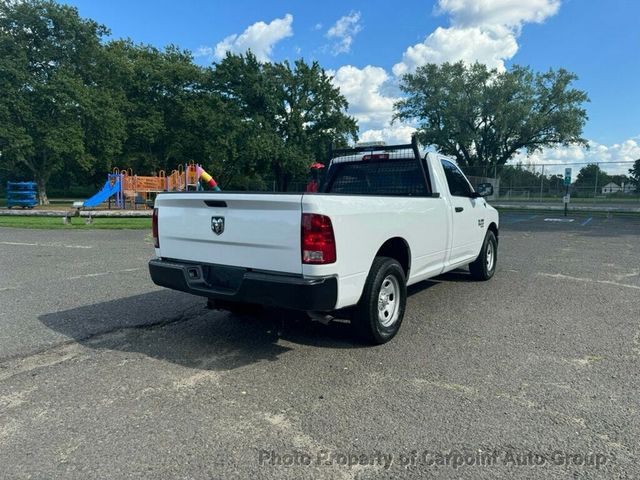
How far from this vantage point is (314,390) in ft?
11.5

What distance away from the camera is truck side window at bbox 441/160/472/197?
20.3 ft

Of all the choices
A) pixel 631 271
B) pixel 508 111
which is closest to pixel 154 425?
pixel 631 271

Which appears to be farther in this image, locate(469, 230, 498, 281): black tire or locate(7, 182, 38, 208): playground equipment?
locate(7, 182, 38, 208): playground equipment

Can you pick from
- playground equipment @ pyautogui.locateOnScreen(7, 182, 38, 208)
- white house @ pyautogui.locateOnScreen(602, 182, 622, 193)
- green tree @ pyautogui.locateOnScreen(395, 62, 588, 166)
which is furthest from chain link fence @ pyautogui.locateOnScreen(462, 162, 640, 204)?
playground equipment @ pyautogui.locateOnScreen(7, 182, 38, 208)

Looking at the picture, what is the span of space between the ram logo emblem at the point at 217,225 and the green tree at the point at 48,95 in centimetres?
3295

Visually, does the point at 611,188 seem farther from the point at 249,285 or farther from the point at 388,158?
the point at 249,285

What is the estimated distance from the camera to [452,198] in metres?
6.04

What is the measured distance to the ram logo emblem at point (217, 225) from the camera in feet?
13.5

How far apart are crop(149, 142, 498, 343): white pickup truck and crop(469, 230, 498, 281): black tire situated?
1.88 m

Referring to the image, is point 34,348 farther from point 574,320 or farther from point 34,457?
point 574,320

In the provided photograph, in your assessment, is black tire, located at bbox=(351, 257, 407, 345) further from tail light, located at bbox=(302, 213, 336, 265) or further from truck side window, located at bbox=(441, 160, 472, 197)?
truck side window, located at bbox=(441, 160, 472, 197)

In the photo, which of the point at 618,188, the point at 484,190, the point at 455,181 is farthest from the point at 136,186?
the point at 618,188

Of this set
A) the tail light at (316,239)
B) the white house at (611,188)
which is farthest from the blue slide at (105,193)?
the white house at (611,188)

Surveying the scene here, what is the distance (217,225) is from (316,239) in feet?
3.47
